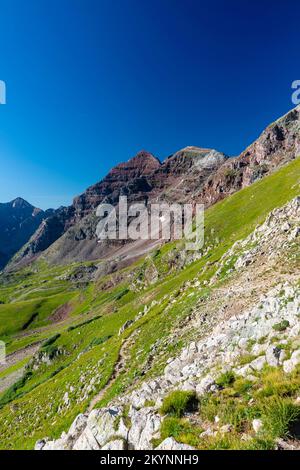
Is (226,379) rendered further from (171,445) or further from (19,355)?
(19,355)

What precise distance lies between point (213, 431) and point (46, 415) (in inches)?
1046

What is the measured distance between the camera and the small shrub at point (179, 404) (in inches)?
415

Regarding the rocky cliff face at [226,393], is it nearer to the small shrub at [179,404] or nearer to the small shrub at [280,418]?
the small shrub at [280,418]

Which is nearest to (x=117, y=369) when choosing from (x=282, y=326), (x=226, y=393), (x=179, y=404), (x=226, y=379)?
(x=179, y=404)

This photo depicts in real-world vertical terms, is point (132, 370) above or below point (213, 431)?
below

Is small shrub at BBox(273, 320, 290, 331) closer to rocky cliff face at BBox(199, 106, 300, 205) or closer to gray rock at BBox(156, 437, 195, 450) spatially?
gray rock at BBox(156, 437, 195, 450)

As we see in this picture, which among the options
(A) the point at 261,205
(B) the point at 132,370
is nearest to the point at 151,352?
(B) the point at 132,370

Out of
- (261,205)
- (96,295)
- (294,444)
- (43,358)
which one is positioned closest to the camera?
(294,444)

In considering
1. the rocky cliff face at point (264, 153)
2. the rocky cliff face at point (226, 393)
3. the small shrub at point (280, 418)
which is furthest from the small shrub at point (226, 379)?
the rocky cliff face at point (264, 153)

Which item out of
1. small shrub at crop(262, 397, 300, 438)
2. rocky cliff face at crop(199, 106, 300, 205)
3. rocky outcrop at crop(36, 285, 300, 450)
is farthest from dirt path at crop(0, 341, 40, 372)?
rocky cliff face at crop(199, 106, 300, 205)

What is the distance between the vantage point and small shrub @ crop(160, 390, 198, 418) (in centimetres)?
1053

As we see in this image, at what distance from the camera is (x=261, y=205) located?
221ft
